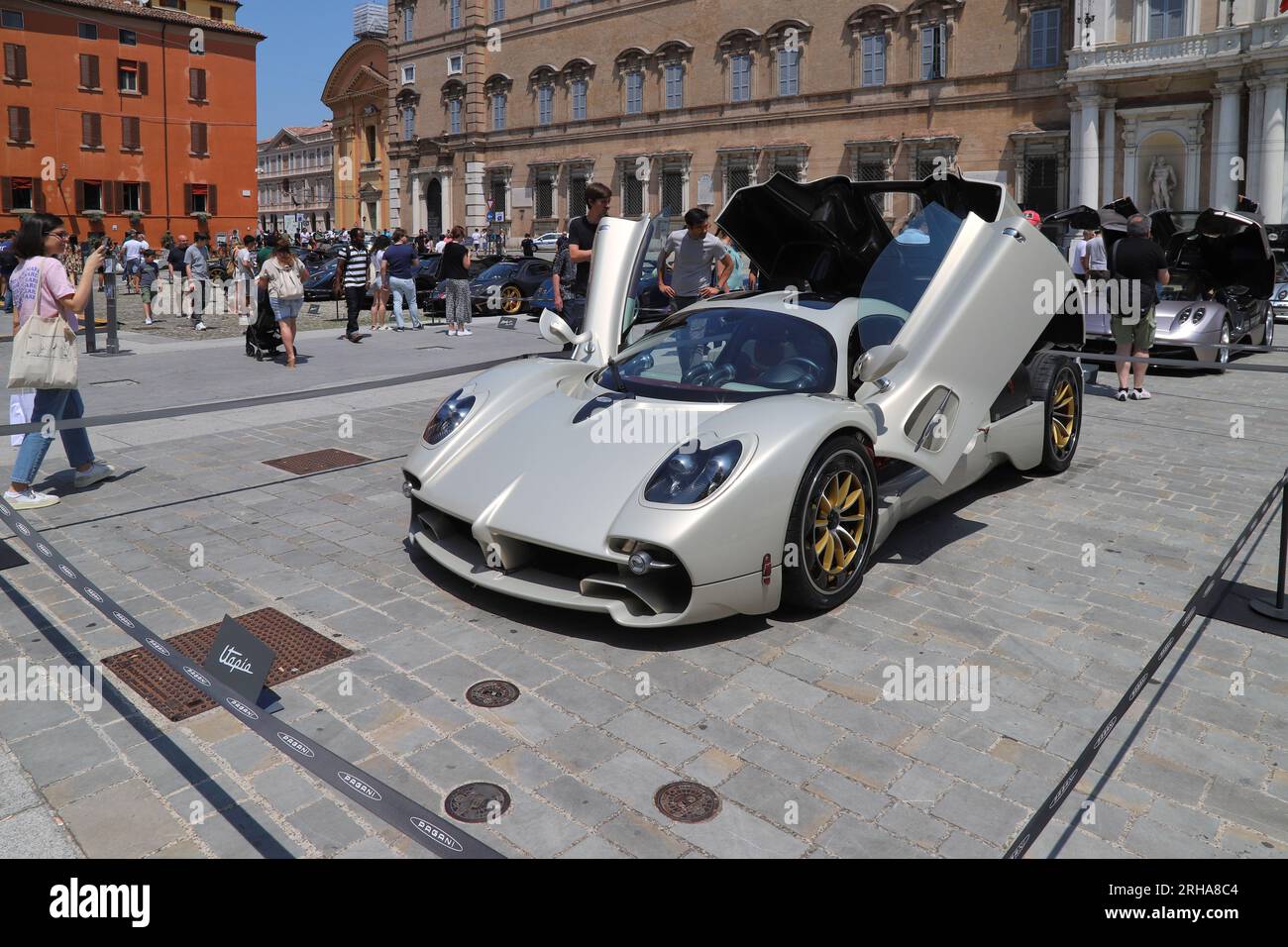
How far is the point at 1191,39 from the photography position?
31.9 m

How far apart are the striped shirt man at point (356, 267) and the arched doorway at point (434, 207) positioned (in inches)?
1800

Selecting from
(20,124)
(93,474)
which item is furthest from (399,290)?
(20,124)

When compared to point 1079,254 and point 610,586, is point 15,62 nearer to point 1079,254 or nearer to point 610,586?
point 1079,254

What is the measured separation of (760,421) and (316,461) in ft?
14.1

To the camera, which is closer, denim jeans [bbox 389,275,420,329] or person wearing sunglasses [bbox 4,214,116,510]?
person wearing sunglasses [bbox 4,214,116,510]

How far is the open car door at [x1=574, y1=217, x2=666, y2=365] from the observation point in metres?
6.70

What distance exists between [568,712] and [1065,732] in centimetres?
178

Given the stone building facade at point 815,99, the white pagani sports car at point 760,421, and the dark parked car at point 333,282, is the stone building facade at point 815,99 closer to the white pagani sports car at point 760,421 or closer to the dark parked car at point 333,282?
the dark parked car at point 333,282

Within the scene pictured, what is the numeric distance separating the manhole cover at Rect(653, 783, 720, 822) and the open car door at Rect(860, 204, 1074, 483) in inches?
92.2

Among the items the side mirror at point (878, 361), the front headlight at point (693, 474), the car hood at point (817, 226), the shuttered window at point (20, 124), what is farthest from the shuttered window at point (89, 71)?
the front headlight at point (693, 474)

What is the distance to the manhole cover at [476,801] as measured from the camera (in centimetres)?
301

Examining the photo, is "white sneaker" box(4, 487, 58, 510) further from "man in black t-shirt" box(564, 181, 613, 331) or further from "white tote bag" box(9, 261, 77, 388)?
"man in black t-shirt" box(564, 181, 613, 331)

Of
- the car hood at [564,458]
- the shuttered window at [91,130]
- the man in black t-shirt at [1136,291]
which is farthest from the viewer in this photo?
the shuttered window at [91,130]

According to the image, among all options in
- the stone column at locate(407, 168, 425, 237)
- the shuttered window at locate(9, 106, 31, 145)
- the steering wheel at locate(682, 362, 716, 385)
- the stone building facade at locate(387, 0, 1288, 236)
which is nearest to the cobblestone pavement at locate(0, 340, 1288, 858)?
the steering wheel at locate(682, 362, 716, 385)
